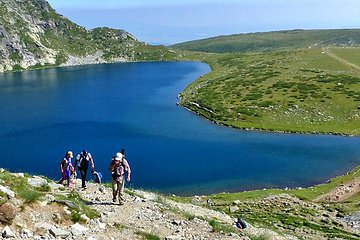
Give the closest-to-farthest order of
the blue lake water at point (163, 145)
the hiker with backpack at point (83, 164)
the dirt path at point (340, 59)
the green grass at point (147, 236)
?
the green grass at point (147, 236)
the hiker with backpack at point (83, 164)
the blue lake water at point (163, 145)
the dirt path at point (340, 59)

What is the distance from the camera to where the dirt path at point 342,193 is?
46987 mm

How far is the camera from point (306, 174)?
59.0 m

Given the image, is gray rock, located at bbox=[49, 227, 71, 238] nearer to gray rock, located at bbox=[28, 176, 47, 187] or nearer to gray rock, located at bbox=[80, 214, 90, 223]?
gray rock, located at bbox=[80, 214, 90, 223]

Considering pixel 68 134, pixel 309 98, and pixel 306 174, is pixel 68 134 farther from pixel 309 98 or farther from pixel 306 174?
pixel 309 98

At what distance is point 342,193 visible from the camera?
48938 millimetres

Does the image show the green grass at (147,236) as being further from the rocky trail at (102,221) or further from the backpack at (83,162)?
the backpack at (83,162)

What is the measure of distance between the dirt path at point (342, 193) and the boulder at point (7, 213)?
36.4 metres

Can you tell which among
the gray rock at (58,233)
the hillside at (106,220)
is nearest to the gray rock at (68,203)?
the hillside at (106,220)

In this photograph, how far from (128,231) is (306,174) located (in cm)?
4419

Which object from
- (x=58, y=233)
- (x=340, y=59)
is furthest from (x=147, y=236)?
(x=340, y=59)

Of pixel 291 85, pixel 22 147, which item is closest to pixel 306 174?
pixel 22 147

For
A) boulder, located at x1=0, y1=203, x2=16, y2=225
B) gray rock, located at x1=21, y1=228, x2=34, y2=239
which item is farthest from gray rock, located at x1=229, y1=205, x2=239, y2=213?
boulder, located at x1=0, y1=203, x2=16, y2=225

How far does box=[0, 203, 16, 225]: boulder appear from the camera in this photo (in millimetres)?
16953

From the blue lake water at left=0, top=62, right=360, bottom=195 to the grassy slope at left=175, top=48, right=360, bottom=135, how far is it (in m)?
6.08
